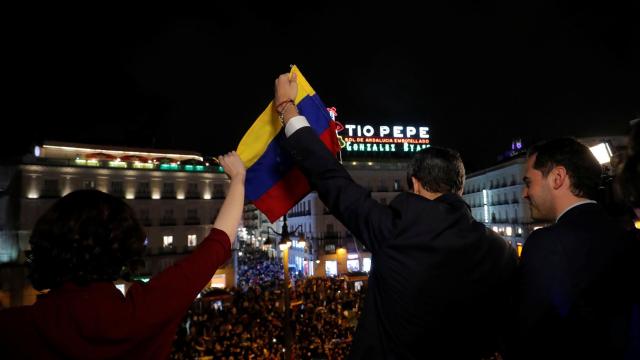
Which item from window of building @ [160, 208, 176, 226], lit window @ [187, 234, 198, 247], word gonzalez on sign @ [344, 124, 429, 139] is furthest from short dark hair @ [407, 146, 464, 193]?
word gonzalez on sign @ [344, 124, 429, 139]

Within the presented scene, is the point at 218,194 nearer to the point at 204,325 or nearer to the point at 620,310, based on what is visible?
the point at 204,325

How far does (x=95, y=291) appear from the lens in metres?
1.64

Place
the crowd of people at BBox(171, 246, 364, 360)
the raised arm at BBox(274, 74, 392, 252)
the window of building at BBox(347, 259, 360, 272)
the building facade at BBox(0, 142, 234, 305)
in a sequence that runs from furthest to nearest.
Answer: the window of building at BBox(347, 259, 360, 272) → the building facade at BBox(0, 142, 234, 305) → the crowd of people at BBox(171, 246, 364, 360) → the raised arm at BBox(274, 74, 392, 252)

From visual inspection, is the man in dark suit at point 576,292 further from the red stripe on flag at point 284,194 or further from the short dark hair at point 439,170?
the red stripe on flag at point 284,194

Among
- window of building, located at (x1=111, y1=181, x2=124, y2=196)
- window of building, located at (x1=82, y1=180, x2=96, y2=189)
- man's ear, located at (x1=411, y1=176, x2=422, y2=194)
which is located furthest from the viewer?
window of building, located at (x1=111, y1=181, x2=124, y2=196)

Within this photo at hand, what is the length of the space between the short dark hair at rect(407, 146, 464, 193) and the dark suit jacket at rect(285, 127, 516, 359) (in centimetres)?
28

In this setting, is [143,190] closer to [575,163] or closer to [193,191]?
[193,191]

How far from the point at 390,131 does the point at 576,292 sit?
156 feet

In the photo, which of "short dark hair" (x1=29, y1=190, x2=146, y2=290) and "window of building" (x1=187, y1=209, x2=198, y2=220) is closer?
"short dark hair" (x1=29, y1=190, x2=146, y2=290)

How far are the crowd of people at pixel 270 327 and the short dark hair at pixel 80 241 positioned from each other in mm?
10386

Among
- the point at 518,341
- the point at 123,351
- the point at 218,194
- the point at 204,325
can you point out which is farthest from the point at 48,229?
the point at 218,194

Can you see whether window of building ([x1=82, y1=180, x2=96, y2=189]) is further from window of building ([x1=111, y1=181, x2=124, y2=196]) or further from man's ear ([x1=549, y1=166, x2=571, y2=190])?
man's ear ([x1=549, y1=166, x2=571, y2=190])

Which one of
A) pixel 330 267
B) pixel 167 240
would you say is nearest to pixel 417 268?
pixel 167 240

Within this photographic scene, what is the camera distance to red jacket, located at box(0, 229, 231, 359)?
150cm
